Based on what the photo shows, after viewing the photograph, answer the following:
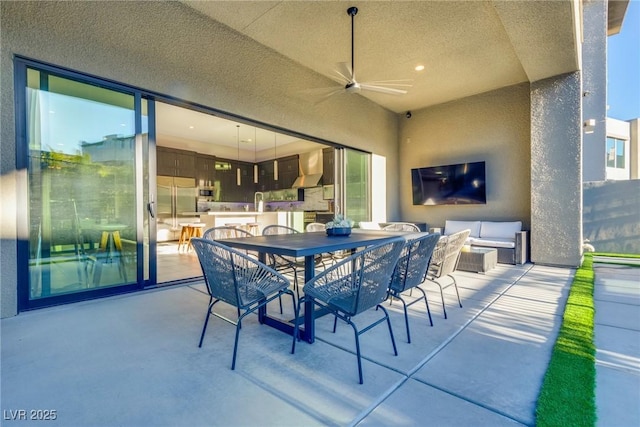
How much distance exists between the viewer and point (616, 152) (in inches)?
490

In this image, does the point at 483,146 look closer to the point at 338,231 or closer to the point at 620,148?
the point at 338,231

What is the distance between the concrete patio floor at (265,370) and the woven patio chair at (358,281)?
365mm

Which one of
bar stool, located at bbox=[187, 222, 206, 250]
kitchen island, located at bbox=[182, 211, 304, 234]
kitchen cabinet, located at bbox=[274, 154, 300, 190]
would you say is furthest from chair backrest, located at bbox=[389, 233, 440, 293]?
kitchen cabinet, located at bbox=[274, 154, 300, 190]

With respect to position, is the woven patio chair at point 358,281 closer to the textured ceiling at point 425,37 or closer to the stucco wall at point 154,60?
the stucco wall at point 154,60

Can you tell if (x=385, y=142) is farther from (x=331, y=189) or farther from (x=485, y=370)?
(x=485, y=370)

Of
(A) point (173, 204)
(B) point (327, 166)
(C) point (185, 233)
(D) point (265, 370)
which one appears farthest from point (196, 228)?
(D) point (265, 370)

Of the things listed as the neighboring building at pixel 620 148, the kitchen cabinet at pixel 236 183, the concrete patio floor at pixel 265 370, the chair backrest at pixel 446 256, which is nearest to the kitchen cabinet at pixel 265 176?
the kitchen cabinet at pixel 236 183

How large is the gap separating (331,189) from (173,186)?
4.46m

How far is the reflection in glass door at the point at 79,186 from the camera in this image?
270 centimetres

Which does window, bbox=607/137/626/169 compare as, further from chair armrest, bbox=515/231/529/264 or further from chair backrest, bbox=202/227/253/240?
chair backrest, bbox=202/227/253/240

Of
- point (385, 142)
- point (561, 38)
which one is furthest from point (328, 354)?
point (385, 142)

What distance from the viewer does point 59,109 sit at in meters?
2.82

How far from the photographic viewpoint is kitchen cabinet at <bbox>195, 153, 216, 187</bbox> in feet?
28.1

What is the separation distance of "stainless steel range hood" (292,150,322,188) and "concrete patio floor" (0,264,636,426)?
18.4 ft
